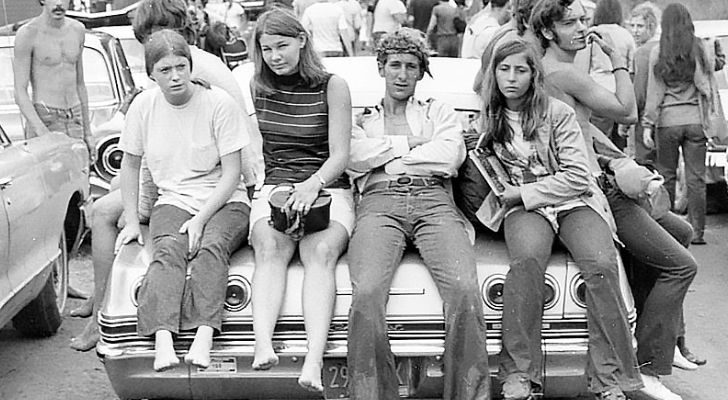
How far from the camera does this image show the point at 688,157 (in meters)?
9.27

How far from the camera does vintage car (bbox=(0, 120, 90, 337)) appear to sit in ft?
19.4

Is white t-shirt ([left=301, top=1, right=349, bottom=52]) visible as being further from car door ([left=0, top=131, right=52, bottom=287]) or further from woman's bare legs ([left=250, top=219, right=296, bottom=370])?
woman's bare legs ([left=250, top=219, right=296, bottom=370])

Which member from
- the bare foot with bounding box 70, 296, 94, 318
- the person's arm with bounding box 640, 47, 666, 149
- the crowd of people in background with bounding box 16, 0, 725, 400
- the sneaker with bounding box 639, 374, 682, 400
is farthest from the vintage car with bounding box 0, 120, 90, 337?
the person's arm with bounding box 640, 47, 666, 149

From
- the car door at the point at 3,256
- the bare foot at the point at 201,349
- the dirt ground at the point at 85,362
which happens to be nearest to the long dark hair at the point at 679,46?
the dirt ground at the point at 85,362

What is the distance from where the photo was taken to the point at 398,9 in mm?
19062

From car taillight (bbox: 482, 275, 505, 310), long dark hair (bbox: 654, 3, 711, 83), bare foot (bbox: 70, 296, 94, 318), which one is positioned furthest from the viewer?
long dark hair (bbox: 654, 3, 711, 83)

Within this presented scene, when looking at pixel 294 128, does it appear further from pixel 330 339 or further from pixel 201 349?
pixel 201 349

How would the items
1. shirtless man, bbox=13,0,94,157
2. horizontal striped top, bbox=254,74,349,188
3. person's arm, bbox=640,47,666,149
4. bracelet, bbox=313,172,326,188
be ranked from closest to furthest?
1. bracelet, bbox=313,172,326,188
2. horizontal striped top, bbox=254,74,349,188
3. shirtless man, bbox=13,0,94,157
4. person's arm, bbox=640,47,666,149

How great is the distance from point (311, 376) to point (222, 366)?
0.42 metres

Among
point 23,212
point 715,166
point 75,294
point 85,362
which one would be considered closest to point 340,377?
point 23,212

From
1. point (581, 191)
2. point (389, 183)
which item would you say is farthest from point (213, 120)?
point (581, 191)

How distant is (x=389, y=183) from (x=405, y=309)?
0.75 m

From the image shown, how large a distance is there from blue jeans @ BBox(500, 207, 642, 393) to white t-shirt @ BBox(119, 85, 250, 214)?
140 centimetres

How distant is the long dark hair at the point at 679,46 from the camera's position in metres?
8.88
